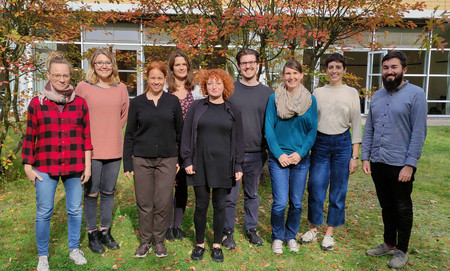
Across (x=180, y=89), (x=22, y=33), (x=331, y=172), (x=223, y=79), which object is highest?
(x=22, y=33)

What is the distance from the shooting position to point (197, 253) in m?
3.77

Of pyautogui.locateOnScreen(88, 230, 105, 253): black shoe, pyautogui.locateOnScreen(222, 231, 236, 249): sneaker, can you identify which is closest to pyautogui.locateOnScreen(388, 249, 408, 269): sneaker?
pyautogui.locateOnScreen(222, 231, 236, 249): sneaker

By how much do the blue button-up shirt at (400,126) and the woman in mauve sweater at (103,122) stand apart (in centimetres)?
272

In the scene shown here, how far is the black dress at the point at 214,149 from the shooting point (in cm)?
354

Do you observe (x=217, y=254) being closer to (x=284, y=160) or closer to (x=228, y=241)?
(x=228, y=241)

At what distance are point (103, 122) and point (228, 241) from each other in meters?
1.92

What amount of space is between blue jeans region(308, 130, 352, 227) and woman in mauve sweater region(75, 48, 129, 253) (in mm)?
2148

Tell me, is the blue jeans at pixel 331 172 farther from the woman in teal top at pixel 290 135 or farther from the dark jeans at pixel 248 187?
the dark jeans at pixel 248 187

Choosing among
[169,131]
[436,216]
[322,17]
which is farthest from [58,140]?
[436,216]

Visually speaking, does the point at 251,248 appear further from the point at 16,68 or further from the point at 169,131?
the point at 16,68

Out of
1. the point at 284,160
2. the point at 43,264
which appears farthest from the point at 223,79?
the point at 43,264

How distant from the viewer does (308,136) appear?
3771 mm

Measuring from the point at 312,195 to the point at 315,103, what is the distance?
105cm

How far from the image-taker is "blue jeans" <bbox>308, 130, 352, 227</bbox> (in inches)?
149
